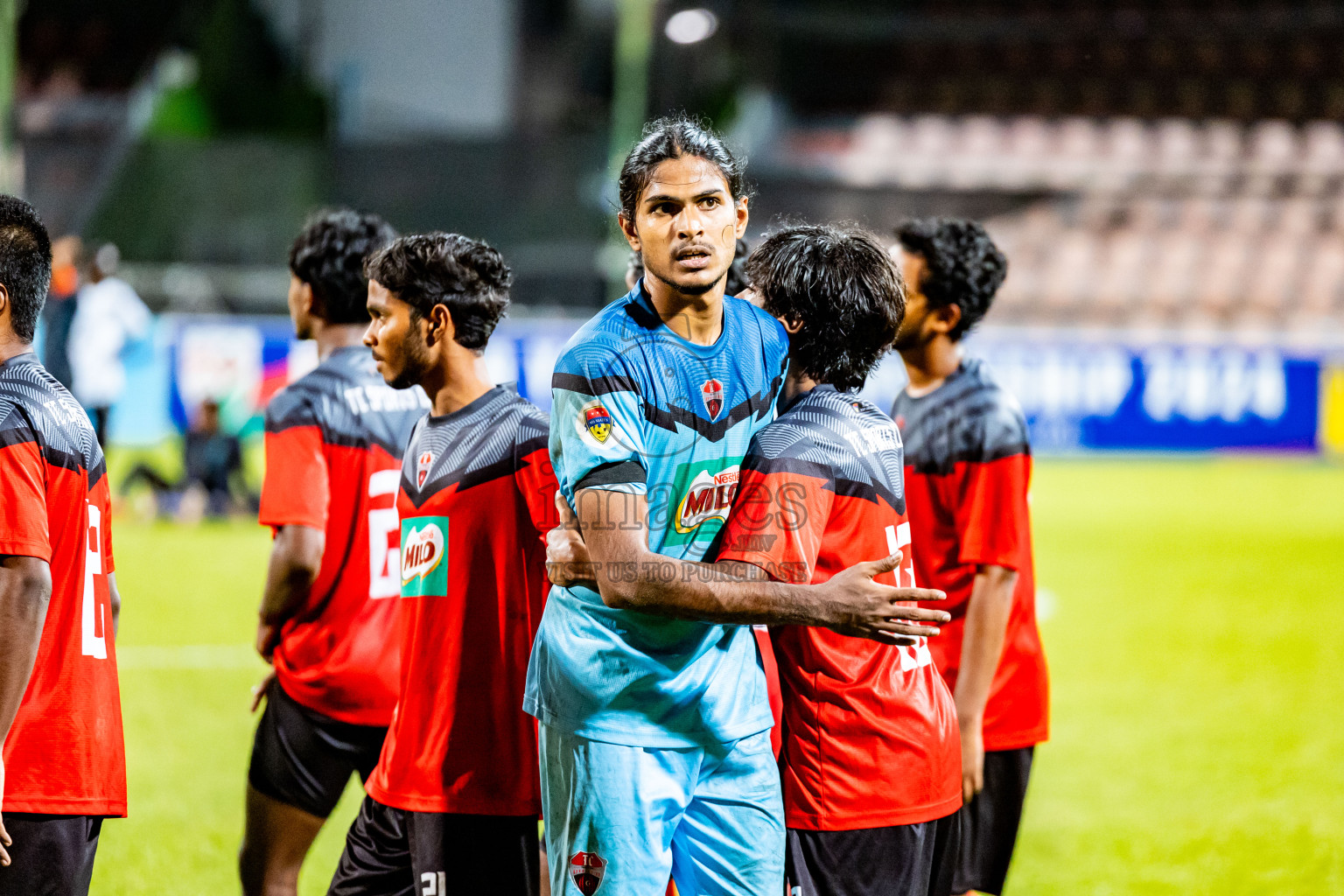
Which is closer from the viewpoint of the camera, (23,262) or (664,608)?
(664,608)

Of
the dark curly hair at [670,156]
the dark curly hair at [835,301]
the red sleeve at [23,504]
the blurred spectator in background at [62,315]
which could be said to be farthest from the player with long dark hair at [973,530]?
the blurred spectator in background at [62,315]

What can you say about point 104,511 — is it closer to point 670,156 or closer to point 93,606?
point 93,606

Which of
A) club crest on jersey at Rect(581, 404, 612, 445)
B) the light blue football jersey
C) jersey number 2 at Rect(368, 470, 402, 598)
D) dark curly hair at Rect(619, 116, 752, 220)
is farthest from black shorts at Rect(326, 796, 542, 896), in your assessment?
dark curly hair at Rect(619, 116, 752, 220)

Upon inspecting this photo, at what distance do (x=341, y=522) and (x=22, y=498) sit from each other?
3.66 ft

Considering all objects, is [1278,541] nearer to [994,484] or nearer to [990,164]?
[994,484]

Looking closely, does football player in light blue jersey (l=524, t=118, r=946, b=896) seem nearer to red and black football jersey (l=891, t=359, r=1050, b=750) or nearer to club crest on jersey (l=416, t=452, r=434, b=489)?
club crest on jersey (l=416, t=452, r=434, b=489)

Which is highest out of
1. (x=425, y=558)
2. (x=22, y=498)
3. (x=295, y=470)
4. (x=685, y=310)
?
(x=685, y=310)

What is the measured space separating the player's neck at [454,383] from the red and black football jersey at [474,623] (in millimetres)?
89

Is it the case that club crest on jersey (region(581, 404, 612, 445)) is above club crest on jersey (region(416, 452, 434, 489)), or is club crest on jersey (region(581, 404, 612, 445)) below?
above

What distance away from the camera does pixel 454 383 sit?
3.00 meters

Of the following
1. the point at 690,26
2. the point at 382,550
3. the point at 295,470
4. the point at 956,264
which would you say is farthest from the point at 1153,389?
the point at 295,470

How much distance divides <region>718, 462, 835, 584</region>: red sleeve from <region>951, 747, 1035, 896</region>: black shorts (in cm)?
137

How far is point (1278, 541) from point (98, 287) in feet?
38.1

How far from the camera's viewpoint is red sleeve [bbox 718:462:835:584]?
7.54 ft
